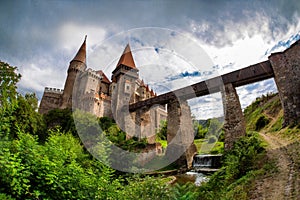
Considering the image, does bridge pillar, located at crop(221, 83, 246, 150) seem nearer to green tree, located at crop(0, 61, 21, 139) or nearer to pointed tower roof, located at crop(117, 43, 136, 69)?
green tree, located at crop(0, 61, 21, 139)

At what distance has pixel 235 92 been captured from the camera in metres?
15.2

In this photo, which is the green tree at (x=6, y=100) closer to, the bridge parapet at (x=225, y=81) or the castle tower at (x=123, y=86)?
the bridge parapet at (x=225, y=81)

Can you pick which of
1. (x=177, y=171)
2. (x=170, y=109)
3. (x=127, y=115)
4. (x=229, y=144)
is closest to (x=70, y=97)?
(x=127, y=115)

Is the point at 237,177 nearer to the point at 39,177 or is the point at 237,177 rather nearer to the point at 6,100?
the point at 39,177

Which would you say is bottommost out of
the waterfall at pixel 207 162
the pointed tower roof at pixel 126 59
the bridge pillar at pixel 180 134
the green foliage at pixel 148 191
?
the green foliage at pixel 148 191

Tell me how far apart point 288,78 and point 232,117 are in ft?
15.3

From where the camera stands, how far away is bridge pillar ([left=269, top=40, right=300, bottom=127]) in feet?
42.6

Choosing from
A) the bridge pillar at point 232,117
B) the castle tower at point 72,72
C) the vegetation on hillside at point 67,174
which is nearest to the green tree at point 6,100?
the vegetation on hillside at point 67,174

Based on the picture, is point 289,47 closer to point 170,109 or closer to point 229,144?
point 229,144

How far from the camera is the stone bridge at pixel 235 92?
1332 cm

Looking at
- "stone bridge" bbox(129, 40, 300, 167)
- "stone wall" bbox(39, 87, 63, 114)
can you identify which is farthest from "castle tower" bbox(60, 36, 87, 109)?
"stone bridge" bbox(129, 40, 300, 167)

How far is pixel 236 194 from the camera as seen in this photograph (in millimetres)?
5770

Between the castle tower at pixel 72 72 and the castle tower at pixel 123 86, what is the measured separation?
7264mm

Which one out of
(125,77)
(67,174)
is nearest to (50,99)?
(125,77)
